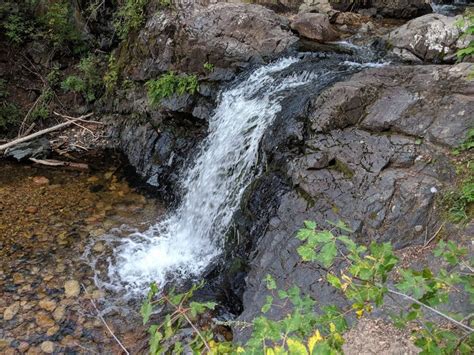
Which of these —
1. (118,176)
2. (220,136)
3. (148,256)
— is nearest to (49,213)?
(118,176)

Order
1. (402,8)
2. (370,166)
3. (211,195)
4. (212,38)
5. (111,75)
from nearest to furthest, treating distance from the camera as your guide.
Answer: (370,166) → (211,195) → (212,38) → (111,75) → (402,8)

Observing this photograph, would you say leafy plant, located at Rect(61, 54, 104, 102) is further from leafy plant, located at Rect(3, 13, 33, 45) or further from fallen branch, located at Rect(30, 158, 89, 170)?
fallen branch, located at Rect(30, 158, 89, 170)

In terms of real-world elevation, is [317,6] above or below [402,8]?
above

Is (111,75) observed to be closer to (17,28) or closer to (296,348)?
(17,28)

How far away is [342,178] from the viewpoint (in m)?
4.18

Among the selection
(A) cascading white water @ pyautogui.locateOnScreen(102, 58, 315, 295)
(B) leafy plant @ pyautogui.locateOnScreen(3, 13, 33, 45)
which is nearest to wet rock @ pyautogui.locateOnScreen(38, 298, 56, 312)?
(A) cascading white water @ pyautogui.locateOnScreen(102, 58, 315, 295)

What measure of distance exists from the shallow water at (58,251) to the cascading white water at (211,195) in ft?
1.29

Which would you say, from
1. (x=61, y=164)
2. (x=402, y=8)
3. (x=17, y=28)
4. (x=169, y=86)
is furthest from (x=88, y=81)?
(x=402, y=8)

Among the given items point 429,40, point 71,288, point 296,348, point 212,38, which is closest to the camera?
point 296,348

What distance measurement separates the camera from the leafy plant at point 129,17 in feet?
25.8

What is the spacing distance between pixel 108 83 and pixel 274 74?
4.02m


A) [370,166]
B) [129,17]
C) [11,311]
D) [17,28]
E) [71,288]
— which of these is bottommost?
[71,288]

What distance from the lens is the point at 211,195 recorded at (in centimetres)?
551

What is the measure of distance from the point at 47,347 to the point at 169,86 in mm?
4671
